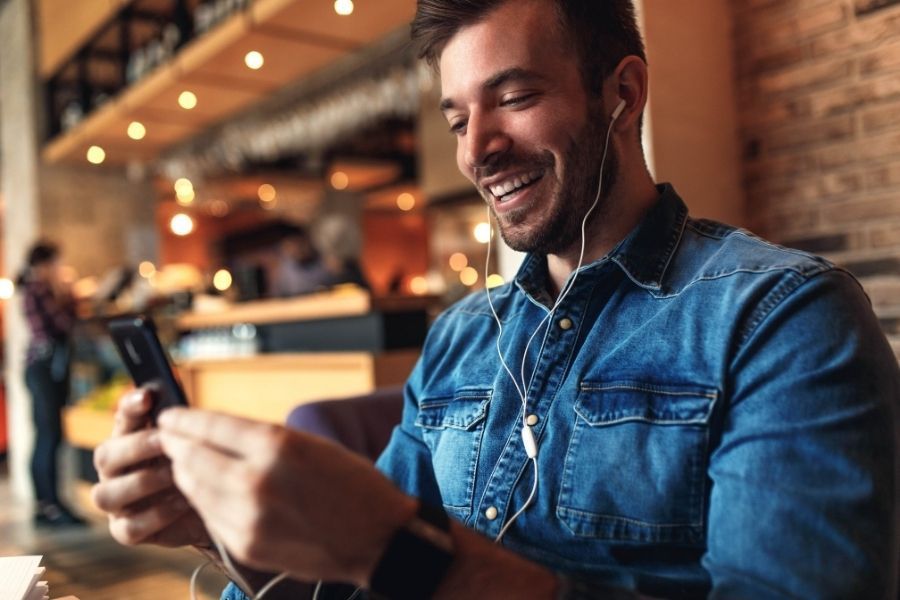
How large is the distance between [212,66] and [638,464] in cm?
400

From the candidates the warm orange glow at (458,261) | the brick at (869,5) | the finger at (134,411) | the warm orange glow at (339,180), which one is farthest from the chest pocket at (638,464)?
the warm orange glow at (339,180)

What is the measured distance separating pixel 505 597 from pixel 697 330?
1.46ft

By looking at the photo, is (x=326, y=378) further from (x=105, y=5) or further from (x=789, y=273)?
(x=105, y=5)

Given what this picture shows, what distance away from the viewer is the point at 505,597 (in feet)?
2.33

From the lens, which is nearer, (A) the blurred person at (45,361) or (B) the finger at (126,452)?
(B) the finger at (126,452)

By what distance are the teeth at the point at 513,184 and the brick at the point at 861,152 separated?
132 centimetres

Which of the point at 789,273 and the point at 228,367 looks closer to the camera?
the point at 789,273

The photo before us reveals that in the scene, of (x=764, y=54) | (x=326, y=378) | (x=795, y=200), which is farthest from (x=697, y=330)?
(x=326, y=378)

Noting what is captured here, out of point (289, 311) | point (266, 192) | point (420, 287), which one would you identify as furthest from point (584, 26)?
point (266, 192)

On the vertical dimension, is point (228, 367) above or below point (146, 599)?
above

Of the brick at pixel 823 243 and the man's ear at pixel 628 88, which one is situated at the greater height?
the man's ear at pixel 628 88

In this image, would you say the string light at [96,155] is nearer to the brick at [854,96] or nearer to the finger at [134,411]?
the brick at [854,96]

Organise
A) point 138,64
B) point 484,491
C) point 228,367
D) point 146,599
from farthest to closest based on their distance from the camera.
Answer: point 138,64 → point 228,367 → point 146,599 → point 484,491

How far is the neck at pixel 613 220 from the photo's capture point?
1188 millimetres
